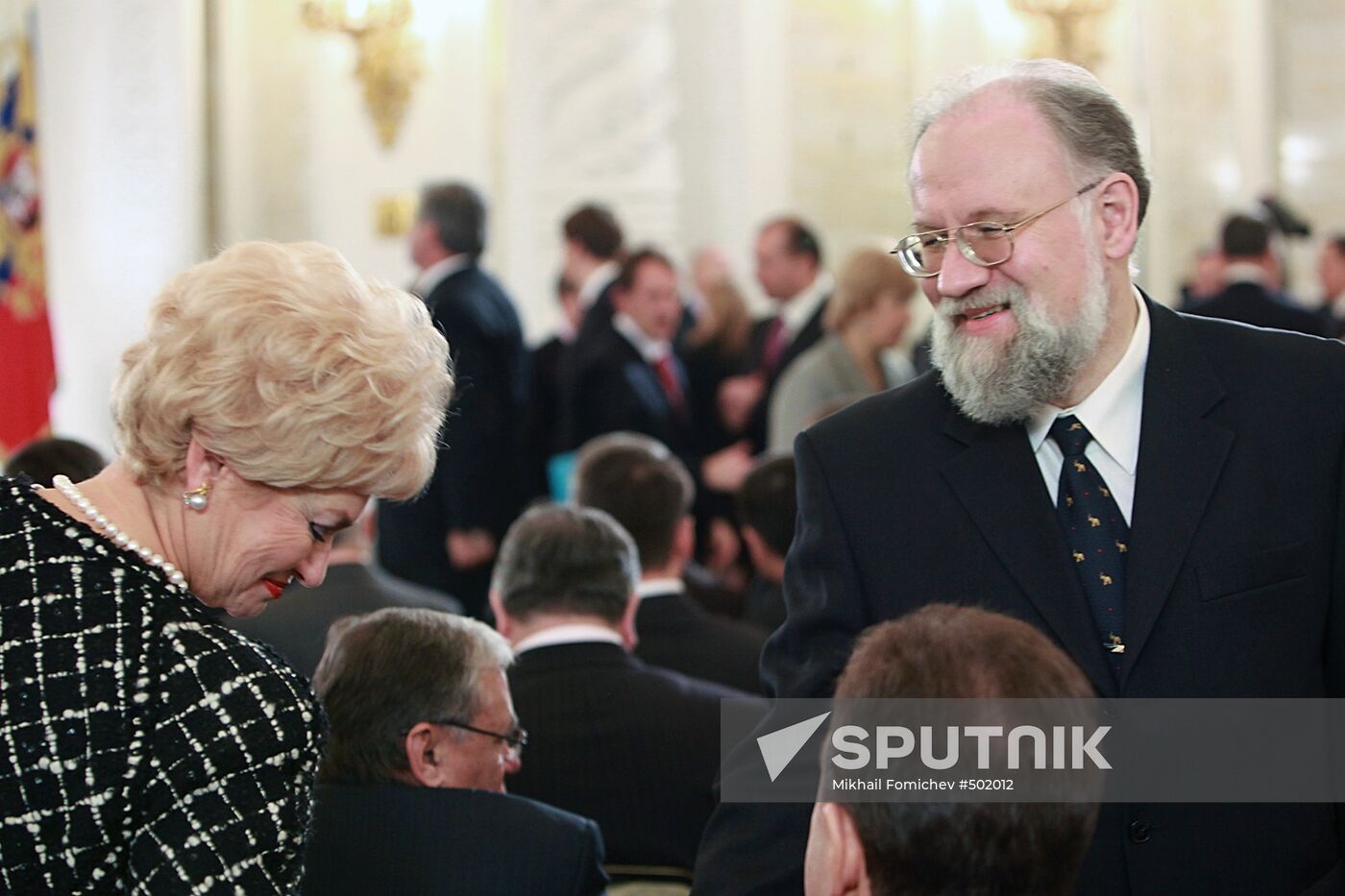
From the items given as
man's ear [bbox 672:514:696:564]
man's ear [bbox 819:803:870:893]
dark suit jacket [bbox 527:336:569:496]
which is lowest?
dark suit jacket [bbox 527:336:569:496]

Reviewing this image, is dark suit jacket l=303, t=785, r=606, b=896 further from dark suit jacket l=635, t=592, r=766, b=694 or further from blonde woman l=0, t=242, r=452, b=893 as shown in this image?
dark suit jacket l=635, t=592, r=766, b=694

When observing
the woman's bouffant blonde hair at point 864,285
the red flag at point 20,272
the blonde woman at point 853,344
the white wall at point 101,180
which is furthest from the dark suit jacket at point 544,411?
the red flag at point 20,272

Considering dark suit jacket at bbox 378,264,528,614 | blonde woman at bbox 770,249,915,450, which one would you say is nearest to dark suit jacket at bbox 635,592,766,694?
blonde woman at bbox 770,249,915,450

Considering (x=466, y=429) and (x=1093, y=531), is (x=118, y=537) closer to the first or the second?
(x=1093, y=531)

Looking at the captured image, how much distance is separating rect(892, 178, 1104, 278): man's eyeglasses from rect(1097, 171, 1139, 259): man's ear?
3cm

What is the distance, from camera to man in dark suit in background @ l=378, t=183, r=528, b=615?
6121mm

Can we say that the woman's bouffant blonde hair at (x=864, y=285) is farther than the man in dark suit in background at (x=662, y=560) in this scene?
Yes

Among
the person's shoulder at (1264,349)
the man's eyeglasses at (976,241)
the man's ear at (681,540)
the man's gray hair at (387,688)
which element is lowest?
the man's ear at (681,540)

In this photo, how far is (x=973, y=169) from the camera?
6.78 feet

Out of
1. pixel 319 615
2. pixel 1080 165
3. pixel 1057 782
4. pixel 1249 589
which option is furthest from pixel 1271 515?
pixel 319 615

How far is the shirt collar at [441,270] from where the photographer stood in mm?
6268

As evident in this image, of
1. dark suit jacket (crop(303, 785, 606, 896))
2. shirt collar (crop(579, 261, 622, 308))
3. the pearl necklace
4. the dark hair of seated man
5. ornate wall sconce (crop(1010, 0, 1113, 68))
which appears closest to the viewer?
the dark hair of seated man

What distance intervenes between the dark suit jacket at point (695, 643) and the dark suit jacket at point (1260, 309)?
3998mm

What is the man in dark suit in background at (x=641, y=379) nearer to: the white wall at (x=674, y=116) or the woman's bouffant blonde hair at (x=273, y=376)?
the white wall at (x=674, y=116)
